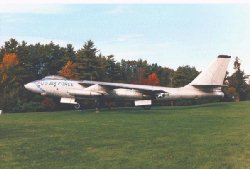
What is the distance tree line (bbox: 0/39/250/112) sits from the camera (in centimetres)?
5244

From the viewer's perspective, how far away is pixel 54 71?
7125 centimetres

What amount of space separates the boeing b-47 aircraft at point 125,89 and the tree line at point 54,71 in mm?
7547

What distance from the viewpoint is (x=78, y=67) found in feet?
203

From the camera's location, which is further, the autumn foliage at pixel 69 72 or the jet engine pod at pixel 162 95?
the autumn foliage at pixel 69 72

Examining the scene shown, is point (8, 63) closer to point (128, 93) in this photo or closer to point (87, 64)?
point (87, 64)

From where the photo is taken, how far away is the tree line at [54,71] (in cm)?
5244

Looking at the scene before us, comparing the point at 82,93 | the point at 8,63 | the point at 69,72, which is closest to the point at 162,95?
the point at 82,93

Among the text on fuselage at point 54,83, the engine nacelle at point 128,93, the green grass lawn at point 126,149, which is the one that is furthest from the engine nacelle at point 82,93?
the green grass lawn at point 126,149

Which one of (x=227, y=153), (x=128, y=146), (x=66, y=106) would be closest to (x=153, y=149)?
(x=128, y=146)

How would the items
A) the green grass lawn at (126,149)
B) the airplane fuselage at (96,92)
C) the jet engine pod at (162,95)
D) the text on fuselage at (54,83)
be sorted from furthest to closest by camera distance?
the jet engine pod at (162,95), the text on fuselage at (54,83), the airplane fuselage at (96,92), the green grass lawn at (126,149)

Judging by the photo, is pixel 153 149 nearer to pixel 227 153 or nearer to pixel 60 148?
pixel 227 153

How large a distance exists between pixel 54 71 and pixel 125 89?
35076 millimetres

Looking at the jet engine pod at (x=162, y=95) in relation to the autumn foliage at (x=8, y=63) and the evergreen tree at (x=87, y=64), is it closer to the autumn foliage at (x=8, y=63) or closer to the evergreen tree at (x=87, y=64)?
the evergreen tree at (x=87, y=64)

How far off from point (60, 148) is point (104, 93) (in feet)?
84.0
